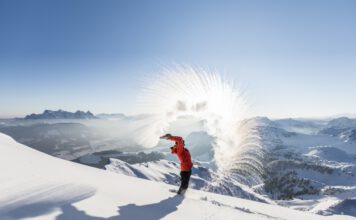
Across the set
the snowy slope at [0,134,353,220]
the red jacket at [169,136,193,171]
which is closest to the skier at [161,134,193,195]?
the red jacket at [169,136,193,171]

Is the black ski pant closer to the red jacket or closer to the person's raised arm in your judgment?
the red jacket

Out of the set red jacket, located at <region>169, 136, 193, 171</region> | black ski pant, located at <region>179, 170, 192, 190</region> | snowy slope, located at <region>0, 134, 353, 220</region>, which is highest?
red jacket, located at <region>169, 136, 193, 171</region>

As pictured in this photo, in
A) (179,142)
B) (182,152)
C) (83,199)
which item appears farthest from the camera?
(182,152)

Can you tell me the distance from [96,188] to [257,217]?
6.32m

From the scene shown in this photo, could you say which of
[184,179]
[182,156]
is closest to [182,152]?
[182,156]

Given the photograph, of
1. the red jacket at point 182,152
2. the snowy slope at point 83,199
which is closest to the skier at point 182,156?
the red jacket at point 182,152

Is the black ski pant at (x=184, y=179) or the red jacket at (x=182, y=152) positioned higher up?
the red jacket at (x=182, y=152)

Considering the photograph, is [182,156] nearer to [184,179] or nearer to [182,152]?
[182,152]

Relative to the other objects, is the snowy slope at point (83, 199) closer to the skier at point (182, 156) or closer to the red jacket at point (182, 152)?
the skier at point (182, 156)

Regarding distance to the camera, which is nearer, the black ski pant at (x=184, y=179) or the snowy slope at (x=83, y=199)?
the snowy slope at (x=83, y=199)

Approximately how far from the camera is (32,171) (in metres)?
14.3

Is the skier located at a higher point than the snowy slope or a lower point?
higher

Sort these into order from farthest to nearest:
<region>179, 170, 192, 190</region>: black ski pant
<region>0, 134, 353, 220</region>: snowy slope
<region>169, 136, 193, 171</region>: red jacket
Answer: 1. <region>169, 136, 193, 171</region>: red jacket
2. <region>179, 170, 192, 190</region>: black ski pant
3. <region>0, 134, 353, 220</region>: snowy slope

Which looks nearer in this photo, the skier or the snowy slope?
the snowy slope
